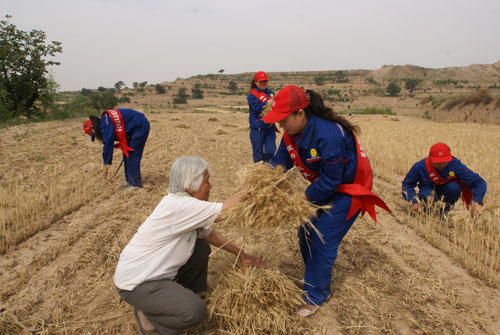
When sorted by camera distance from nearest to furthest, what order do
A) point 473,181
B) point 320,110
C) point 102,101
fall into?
point 320,110, point 473,181, point 102,101

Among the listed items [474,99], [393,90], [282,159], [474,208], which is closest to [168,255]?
[282,159]

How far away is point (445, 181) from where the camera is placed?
4555 mm

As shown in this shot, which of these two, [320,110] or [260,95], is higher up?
[260,95]

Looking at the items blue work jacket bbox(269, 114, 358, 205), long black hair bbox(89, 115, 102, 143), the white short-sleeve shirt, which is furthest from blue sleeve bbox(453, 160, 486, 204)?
long black hair bbox(89, 115, 102, 143)

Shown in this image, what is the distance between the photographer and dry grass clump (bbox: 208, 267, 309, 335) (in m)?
2.43

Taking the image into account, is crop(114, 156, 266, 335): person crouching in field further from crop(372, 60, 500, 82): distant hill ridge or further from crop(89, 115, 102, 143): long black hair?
crop(372, 60, 500, 82): distant hill ridge

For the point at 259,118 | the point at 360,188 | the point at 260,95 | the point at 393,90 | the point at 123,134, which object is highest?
the point at 393,90

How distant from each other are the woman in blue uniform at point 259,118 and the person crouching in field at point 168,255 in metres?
3.70

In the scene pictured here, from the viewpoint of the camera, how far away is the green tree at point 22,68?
1817 cm

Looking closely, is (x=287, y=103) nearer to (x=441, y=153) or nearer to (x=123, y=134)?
(x=441, y=153)

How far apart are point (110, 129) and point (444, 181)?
5.46m

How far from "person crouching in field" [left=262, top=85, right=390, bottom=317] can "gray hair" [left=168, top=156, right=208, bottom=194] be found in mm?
626

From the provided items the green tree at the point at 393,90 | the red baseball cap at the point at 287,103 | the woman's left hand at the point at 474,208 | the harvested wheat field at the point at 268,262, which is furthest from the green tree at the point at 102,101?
the green tree at the point at 393,90

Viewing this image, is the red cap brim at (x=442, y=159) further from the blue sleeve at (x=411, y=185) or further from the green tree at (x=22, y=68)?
the green tree at (x=22, y=68)
